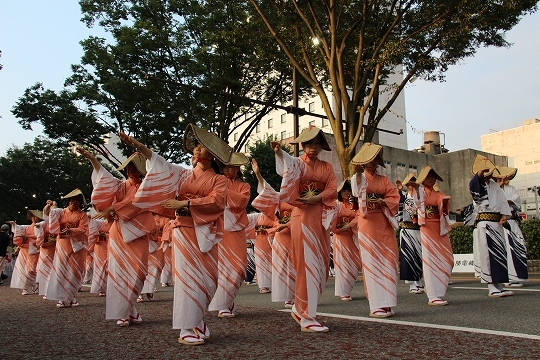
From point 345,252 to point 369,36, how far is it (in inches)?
282

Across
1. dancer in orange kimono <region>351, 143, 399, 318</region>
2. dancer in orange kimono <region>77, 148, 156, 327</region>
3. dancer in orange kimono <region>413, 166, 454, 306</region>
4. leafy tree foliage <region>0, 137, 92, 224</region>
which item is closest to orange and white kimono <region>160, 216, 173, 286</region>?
dancer in orange kimono <region>77, 148, 156, 327</region>

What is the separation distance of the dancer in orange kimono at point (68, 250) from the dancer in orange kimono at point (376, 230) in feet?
17.5

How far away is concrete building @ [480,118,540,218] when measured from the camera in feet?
156

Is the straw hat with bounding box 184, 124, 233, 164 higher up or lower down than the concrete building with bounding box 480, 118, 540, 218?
lower down

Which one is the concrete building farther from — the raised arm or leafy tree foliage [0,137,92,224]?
the raised arm

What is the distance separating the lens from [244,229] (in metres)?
7.87

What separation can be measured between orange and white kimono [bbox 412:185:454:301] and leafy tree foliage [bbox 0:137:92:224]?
2913 centimetres

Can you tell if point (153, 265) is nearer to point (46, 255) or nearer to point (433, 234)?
point (46, 255)

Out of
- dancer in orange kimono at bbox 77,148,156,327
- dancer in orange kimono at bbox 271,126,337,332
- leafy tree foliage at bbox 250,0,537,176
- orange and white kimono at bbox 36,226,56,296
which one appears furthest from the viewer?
leafy tree foliage at bbox 250,0,537,176

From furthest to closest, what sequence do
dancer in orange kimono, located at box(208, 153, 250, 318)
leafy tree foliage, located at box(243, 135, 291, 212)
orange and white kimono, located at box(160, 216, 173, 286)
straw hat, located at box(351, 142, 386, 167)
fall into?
leafy tree foliage, located at box(243, 135, 291, 212) → orange and white kimono, located at box(160, 216, 173, 286) → dancer in orange kimono, located at box(208, 153, 250, 318) → straw hat, located at box(351, 142, 386, 167)

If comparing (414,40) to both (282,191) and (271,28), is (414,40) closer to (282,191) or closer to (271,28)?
(271,28)

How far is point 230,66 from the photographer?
62.6 feet

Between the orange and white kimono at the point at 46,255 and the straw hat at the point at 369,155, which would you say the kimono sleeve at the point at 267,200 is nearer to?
the straw hat at the point at 369,155

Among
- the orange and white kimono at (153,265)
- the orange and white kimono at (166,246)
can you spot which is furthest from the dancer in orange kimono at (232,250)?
the orange and white kimono at (166,246)
